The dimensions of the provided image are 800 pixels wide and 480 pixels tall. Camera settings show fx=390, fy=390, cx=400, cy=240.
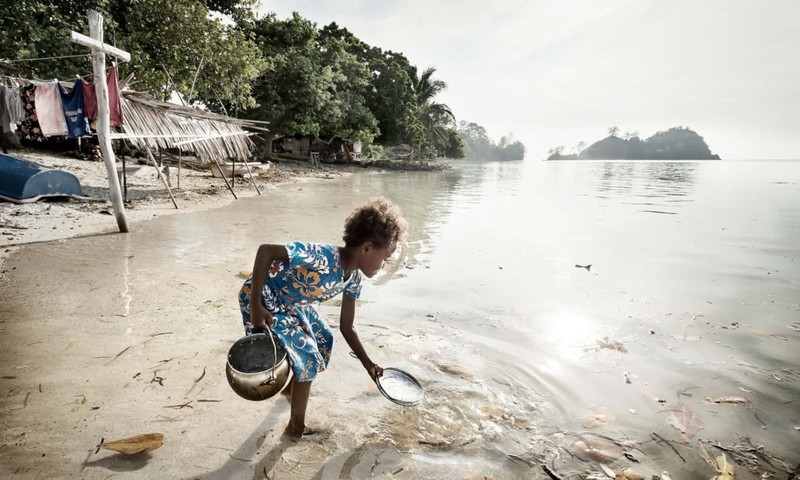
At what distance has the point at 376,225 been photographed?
78.2 inches

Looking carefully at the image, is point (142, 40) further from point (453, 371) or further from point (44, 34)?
point (453, 371)

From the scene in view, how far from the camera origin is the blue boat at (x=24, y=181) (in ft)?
24.3

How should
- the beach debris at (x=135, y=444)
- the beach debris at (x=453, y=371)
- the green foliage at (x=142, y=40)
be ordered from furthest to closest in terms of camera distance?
the green foliage at (x=142, y=40), the beach debris at (x=453, y=371), the beach debris at (x=135, y=444)

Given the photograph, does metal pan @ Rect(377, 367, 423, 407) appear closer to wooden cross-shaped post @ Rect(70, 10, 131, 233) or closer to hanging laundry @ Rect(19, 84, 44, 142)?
wooden cross-shaped post @ Rect(70, 10, 131, 233)

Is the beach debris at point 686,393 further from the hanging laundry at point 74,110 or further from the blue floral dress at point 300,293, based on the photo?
the hanging laundry at point 74,110

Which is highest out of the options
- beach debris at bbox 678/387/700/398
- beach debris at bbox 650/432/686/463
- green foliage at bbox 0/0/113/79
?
green foliage at bbox 0/0/113/79

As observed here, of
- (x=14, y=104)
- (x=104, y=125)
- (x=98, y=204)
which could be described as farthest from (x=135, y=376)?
(x=14, y=104)

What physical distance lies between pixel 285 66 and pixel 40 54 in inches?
468

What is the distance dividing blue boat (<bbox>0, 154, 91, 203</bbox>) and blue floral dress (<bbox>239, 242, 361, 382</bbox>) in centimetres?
831

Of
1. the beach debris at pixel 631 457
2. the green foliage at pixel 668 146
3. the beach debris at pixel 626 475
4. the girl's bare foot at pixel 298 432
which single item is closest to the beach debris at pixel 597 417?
the beach debris at pixel 631 457

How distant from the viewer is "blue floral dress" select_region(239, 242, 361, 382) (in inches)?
77.7

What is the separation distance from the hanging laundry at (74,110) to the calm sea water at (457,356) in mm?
3071

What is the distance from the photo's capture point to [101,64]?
6258 mm

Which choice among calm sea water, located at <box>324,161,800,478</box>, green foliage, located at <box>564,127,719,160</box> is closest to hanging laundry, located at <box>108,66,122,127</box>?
calm sea water, located at <box>324,161,800,478</box>
